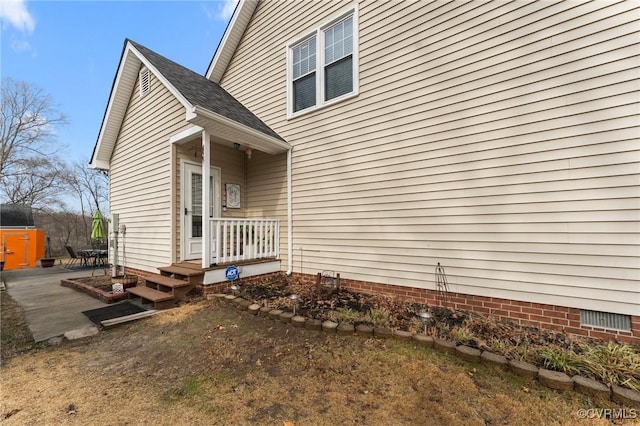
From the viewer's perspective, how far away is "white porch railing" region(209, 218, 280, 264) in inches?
213

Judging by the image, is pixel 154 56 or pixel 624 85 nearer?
pixel 624 85

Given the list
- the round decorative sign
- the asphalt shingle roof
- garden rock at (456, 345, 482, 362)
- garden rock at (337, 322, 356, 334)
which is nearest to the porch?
the round decorative sign

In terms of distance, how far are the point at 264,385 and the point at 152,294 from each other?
3.48 meters

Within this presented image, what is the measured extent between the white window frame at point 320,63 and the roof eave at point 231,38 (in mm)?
2051

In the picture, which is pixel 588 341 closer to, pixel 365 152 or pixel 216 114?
pixel 365 152

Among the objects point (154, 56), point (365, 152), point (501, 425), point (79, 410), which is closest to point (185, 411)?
point (79, 410)

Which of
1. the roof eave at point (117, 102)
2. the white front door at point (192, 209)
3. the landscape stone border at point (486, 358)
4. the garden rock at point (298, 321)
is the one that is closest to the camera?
the landscape stone border at point (486, 358)

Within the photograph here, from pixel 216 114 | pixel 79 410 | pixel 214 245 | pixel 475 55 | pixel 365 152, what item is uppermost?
pixel 475 55

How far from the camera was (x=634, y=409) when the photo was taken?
207 centimetres

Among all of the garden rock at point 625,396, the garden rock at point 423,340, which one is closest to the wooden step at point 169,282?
the garden rock at point 423,340

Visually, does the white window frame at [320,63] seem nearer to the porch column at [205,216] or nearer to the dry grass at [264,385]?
the porch column at [205,216]

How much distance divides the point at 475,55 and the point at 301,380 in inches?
190

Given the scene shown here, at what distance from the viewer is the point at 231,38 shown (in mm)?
7680

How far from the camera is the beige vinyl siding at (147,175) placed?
6164mm
